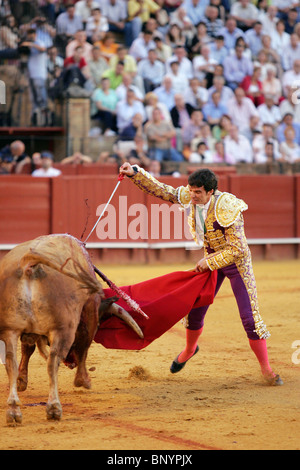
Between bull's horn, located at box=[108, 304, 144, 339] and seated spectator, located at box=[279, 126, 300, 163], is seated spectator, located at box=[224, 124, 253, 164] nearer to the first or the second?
seated spectator, located at box=[279, 126, 300, 163]

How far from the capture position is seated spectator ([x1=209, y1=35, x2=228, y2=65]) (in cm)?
1155

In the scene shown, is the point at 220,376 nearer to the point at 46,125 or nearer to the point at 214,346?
the point at 214,346

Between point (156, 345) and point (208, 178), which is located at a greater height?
point (208, 178)

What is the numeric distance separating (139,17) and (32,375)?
315 inches

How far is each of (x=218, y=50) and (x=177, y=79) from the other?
3.84 feet

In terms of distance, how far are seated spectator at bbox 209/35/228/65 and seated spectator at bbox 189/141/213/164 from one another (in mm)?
1874

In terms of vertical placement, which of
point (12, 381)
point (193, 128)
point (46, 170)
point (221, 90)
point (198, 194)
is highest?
point (221, 90)

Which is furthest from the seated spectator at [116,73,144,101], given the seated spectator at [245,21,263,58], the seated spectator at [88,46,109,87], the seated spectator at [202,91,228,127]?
the seated spectator at [245,21,263,58]

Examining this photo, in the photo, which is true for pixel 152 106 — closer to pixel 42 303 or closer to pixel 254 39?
pixel 254 39

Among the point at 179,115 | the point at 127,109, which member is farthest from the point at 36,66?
the point at 179,115

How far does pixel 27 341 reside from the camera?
3410mm

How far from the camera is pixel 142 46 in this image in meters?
10.9

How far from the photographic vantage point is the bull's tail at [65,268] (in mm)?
3236
